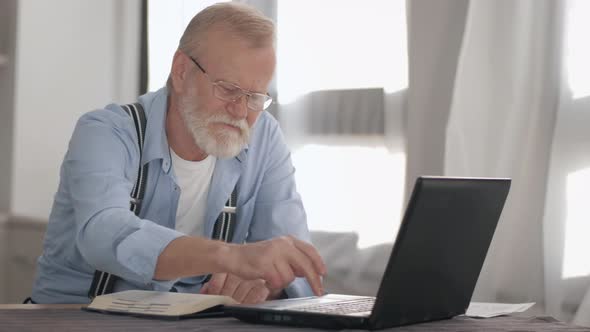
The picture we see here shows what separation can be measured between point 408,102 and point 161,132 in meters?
0.91

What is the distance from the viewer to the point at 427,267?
1.17 m

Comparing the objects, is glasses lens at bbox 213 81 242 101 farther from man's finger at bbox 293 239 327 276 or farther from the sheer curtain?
the sheer curtain

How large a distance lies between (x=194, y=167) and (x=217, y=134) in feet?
0.53

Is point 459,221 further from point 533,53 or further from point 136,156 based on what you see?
point 533,53

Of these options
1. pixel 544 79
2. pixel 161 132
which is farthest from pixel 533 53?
pixel 161 132

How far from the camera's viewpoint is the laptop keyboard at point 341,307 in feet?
3.85

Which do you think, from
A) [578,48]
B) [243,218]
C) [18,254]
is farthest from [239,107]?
[18,254]

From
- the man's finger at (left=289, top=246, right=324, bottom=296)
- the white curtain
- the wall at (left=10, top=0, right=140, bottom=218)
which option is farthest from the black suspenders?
the wall at (left=10, top=0, right=140, bottom=218)

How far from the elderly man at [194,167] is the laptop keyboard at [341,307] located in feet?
0.93

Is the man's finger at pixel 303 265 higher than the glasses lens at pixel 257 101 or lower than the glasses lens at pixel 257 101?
lower

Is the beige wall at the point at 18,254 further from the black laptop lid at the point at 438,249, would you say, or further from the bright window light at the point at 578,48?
the black laptop lid at the point at 438,249

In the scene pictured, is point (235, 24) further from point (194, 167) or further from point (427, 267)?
point (427, 267)

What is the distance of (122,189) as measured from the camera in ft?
5.21

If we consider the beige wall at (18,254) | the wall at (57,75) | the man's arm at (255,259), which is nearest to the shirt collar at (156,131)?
the man's arm at (255,259)
